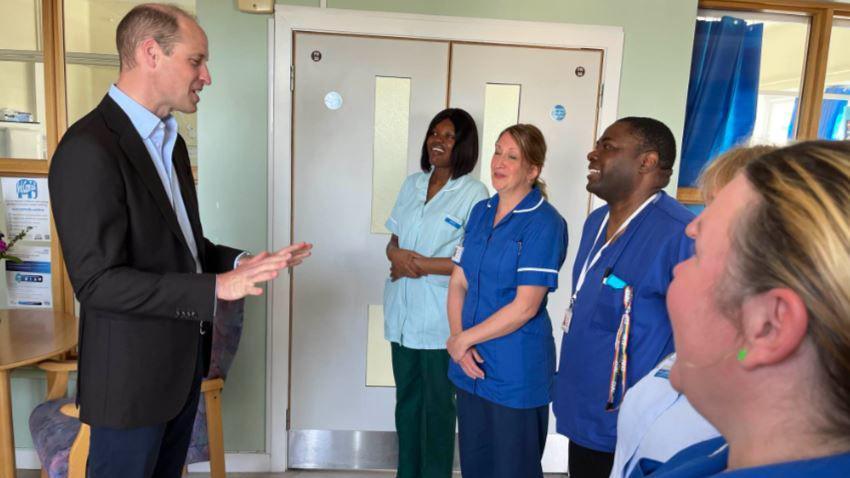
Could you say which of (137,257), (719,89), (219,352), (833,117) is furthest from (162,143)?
(833,117)

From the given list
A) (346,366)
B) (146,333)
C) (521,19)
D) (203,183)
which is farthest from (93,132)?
(521,19)

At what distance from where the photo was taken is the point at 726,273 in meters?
0.48

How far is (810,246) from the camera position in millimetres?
410

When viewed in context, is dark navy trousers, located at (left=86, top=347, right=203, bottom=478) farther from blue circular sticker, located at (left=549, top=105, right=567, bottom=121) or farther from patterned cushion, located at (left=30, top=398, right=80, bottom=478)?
blue circular sticker, located at (left=549, top=105, right=567, bottom=121)

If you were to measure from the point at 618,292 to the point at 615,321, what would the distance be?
0.07m

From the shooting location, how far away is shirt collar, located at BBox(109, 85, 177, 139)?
129cm

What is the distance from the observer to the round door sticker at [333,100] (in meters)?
2.40

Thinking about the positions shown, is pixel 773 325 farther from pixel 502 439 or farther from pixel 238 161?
pixel 238 161

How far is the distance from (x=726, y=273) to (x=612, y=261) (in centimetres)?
88

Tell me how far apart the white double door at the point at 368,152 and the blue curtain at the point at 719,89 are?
25.1 inches

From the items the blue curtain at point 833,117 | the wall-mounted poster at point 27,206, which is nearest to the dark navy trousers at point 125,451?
the wall-mounted poster at point 27,206

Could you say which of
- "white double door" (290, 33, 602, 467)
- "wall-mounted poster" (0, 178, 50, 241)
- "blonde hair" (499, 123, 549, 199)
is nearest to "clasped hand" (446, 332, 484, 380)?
"blonde hair" (499, 123, 549, 199)

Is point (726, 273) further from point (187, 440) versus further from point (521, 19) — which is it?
point (521, 19)

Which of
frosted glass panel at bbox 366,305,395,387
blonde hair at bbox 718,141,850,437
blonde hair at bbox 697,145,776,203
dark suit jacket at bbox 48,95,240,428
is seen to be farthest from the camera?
frosted glass panel at bbox 366,305,395,387
